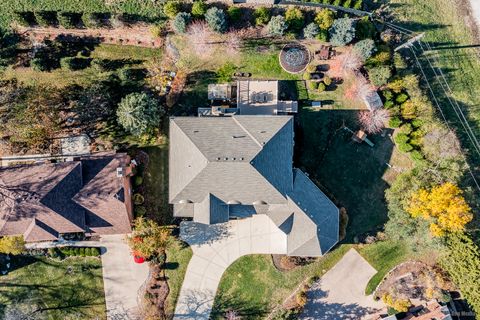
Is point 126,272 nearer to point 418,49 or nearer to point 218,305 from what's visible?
point 218,305

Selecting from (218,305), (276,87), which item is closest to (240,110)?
(276,87)

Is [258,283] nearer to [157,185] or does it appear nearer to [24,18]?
[157,185]

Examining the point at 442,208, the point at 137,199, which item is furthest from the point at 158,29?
the point at 442,208

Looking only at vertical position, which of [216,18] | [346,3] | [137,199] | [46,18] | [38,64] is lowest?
[137,199]

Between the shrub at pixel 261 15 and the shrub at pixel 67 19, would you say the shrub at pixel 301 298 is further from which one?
the shrub at pixel 67 19

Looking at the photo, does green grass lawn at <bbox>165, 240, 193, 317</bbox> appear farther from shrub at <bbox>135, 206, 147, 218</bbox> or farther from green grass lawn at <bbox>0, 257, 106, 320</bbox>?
green grass lawn at <bbox>0, 257, 106, 320</bbox>

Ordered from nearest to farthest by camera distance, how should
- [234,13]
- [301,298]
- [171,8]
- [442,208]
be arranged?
[442,208] → [171,8] → [234,13] → [301,298]
